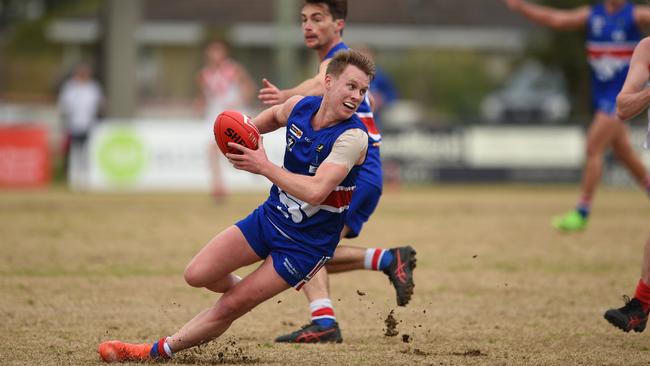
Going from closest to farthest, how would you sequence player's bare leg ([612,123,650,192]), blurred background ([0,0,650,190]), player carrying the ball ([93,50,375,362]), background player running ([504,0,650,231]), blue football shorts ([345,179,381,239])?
player carrying the ball ([93,50,375,362])
blue football shorts ([345,179,381,239])
background player running ([504,0,650,231])
player's bare leg ([612,123,650,192])
blurred background ([0,0,650,190])

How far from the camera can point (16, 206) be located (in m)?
16.6

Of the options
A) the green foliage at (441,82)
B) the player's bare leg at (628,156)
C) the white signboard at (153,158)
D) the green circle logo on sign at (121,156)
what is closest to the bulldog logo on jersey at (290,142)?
the player's bare leg at (628,156)

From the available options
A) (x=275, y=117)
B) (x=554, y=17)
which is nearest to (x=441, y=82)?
(x=554, y=17)

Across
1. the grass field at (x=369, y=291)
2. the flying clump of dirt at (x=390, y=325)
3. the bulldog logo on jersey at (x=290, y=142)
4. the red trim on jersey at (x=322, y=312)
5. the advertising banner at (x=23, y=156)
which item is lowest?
the advertising banner at (x=23, y=156)

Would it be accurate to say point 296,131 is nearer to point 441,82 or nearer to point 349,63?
point 349,63

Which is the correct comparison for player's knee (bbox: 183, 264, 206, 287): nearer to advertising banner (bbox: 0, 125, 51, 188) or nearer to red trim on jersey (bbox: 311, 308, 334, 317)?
red trim on jersey (bbox: 311, 308, 334, 317)

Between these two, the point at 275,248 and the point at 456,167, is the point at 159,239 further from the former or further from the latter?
the point at 456,167

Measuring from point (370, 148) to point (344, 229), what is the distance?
0.61 metres

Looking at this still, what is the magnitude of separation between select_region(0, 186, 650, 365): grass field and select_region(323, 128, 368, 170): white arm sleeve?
1.20 metres

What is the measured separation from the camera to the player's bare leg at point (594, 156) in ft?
39.7

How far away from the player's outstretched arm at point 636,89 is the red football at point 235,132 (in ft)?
7.81

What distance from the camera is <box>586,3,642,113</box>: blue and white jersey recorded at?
11930mm

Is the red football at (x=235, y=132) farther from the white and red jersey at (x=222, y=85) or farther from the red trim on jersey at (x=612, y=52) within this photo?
the white and red jersey at (x=222, y=85)

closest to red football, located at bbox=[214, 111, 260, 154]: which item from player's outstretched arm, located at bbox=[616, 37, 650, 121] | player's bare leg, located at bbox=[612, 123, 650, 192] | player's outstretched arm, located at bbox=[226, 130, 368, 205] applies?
player's outstretched arm, located at bbox=[226, 130, 368, 205]
